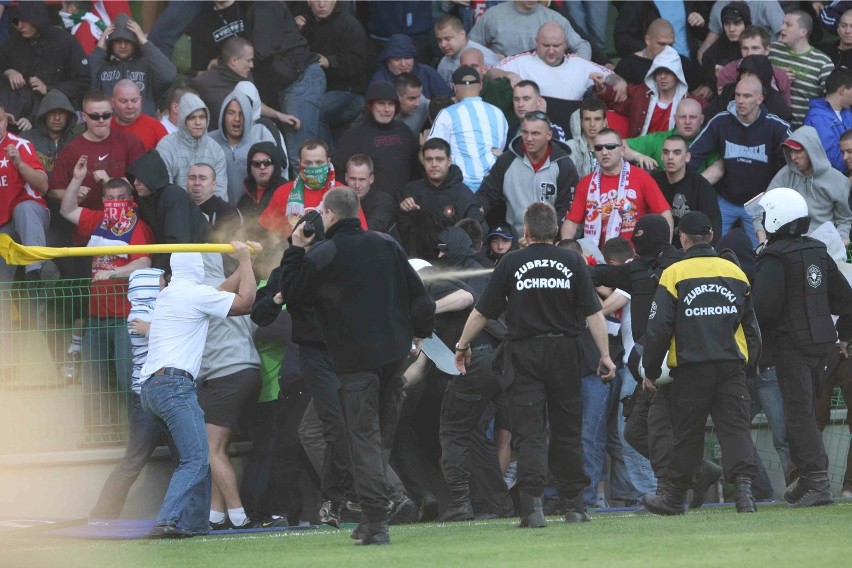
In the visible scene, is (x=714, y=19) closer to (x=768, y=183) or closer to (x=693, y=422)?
(x=768, y=183)

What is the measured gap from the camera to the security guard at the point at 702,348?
1001 centimetres

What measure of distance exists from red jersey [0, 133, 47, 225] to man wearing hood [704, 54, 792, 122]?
6695mm

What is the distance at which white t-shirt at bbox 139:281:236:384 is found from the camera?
34.1ft

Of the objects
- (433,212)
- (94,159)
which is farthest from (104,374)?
(433,212)

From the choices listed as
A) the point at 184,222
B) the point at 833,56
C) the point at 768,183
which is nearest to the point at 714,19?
the point at 833,56

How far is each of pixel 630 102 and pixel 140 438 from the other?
6.54 metres

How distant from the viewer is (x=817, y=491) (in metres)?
10.6

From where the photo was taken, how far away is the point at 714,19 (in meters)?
16.4

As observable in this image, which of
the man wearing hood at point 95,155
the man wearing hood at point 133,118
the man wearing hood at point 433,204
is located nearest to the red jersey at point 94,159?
the man wearing hood at point 95,155

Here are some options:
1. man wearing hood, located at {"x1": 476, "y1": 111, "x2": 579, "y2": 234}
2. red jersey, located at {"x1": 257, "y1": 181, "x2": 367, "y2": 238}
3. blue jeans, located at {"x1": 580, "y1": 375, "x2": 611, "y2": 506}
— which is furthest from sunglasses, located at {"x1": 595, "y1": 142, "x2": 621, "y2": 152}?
blue jeans, located at {"x1": 580, "y1": 375, "x2": 611, "y2": 506}

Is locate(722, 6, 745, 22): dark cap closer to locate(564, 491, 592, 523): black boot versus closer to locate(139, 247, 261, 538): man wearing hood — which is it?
Result: locate(139, 247, 261, 538): man wearing hood

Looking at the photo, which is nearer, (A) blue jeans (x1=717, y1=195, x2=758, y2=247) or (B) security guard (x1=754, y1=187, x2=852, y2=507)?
(B) security guard (x1=754, y1=187, x2=852, y2=507)

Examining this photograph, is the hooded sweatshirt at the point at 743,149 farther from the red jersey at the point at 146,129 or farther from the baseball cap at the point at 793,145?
the red jersey at the point at 146,129

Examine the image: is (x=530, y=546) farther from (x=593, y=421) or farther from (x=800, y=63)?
(x=800, y=63)
